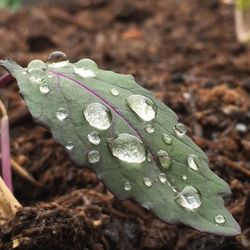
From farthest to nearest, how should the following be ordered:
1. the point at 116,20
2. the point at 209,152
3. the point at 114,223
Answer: the point at 116,20
the point at 209,152
the point at 114,223

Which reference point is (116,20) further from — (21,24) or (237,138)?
(237,138)

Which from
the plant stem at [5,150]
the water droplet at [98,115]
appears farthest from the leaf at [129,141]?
the plant stem at [5,150]

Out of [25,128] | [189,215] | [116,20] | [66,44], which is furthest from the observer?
[116,20]

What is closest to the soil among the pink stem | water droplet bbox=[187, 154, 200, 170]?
the pink stem

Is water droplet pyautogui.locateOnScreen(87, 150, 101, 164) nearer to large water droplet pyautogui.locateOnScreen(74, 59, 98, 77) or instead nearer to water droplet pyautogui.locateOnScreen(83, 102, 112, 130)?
water droplet pyautogui.locateOnScreen(83, 102, 112, 130)

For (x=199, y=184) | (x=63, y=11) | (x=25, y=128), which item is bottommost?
(x=63, y=11)

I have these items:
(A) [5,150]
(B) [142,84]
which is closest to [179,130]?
(A) [5,150]

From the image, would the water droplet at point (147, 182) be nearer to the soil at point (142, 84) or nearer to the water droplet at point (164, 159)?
the water droplet at point (164, 159)

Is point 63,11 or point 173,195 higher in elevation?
point 173,195

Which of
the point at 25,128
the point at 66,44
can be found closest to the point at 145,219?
the point at 25,128
